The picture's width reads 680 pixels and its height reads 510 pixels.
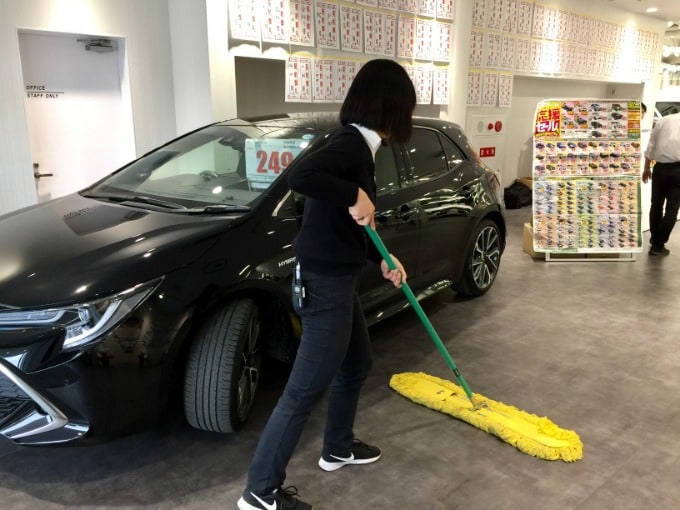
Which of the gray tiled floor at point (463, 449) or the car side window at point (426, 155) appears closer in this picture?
the gray tiled floor at point (463, 449)

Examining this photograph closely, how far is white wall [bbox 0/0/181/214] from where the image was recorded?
3.79 meters

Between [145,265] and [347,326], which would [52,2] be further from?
[347,326]

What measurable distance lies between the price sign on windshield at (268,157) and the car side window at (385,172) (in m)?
0.46

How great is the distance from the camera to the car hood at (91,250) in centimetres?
192

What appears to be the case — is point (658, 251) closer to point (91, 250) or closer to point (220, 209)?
point (220, 209)

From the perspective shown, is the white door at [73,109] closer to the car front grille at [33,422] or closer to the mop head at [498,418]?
the car front grille at [33,422]

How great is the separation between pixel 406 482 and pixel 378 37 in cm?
448

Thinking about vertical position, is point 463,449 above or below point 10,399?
below

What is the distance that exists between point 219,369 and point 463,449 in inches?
40.7

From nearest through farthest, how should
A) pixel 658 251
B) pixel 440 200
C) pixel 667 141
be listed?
pixel 440 200 → pixel 667 141 → pixel 658 251

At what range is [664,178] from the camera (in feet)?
17.9

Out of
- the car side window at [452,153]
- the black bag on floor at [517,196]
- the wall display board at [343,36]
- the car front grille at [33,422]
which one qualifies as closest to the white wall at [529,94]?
the black bag on floor at [517,196]

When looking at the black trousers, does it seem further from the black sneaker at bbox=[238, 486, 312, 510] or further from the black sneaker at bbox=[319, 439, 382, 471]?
the black sneaker at bbox=[238, 486, 312, 510]

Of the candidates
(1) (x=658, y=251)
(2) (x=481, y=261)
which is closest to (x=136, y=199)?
(2) (x=481, y=261)
